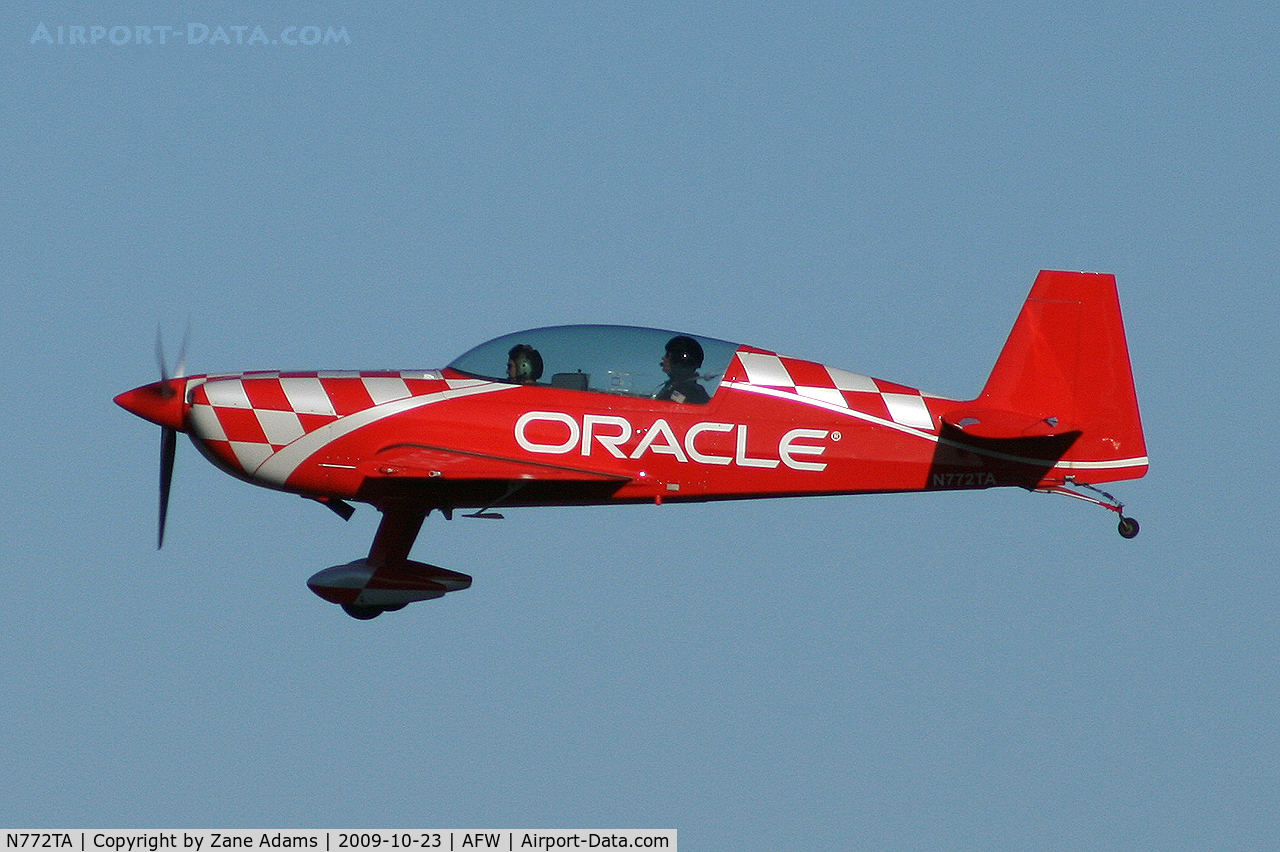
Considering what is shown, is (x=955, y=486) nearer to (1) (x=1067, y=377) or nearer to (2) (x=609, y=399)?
(1) (x=1067, y=377)

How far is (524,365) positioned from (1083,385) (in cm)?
496

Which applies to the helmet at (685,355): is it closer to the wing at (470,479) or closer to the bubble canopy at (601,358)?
the bubble canopy at (601,358)

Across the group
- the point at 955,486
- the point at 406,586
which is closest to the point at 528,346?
the point at 406,586

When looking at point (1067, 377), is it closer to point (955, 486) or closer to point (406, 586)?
point (955, 486)

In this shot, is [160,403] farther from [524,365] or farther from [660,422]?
[660,422]

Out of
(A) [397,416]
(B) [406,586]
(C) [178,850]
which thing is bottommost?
(C) [178,850]

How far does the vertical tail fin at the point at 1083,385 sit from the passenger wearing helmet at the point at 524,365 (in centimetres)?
393

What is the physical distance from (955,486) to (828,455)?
3.87 ft

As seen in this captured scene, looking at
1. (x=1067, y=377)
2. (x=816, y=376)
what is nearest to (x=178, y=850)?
(x=816, y=376)

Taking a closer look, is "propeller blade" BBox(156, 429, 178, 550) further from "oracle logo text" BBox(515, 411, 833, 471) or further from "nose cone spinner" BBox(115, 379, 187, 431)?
"oracle logo text" BBox(515, 411, 833, 471)

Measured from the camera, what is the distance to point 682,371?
2288 centimetres

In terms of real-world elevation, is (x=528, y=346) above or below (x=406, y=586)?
above

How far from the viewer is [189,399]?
74.7ft

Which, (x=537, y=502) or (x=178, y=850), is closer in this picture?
(x=178, y=850)
